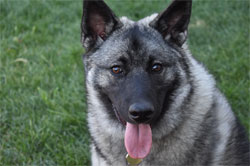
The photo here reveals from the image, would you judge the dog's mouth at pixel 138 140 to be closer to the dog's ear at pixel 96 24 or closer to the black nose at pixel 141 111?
the black nose at pixel 141 111

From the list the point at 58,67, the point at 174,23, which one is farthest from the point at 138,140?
the point at 58,67

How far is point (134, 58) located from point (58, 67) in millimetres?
2317

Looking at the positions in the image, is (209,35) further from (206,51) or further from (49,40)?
(49,40)

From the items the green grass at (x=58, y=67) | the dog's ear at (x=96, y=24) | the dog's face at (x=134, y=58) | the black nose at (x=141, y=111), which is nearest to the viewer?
the black nose at (x=141, y=111)

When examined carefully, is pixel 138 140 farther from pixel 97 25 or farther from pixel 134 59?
pixel 97 25

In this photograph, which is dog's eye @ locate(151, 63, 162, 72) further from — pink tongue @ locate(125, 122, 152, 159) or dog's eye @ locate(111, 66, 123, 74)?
pink tongue @ locate(125, 122, 152, 159)

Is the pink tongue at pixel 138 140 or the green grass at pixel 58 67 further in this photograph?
the green grass at pixel 58 67

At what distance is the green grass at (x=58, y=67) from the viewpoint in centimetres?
397

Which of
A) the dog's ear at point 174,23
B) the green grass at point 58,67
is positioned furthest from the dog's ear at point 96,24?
the green grass at point 58,67

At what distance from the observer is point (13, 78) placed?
4.84 meters

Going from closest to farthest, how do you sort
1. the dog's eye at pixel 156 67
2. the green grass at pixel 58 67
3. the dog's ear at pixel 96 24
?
the dog's eye at pixel 156 67, the dog's ear at pixel 96 24, the green grass at pixel 58 67

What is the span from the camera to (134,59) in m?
2.95

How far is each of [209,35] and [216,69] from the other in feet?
3.06

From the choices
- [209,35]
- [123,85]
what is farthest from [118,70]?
[209,35]
